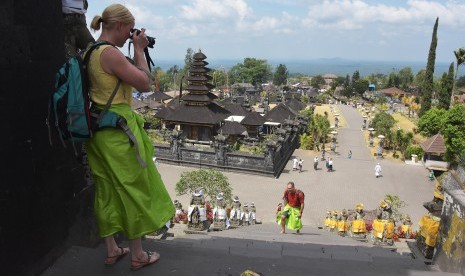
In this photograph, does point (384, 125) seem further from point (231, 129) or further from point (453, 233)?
point (453, 233)

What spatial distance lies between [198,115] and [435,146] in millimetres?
13136

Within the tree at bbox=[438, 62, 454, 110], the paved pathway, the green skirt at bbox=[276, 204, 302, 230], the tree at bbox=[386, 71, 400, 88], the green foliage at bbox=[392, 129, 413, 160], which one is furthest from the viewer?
the tree at bbox=[386, 71, 400, 88]

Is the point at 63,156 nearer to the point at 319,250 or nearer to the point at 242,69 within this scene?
the point at 319,250

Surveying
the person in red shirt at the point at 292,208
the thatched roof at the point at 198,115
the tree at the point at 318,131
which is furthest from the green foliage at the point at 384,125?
the person in red shirt at the point at 292,208

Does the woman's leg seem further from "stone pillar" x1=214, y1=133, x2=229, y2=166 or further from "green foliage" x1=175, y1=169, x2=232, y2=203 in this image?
"stone pillar" x1=214, y1=133, x2=229, y2=166

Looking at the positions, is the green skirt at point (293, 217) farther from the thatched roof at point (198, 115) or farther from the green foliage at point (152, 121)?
the green foliage at point (152, 121)

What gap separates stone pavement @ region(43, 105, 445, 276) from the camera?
9.00 feet

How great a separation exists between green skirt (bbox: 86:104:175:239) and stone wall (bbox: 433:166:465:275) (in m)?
2.32

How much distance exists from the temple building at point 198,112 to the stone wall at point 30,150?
20.3 m

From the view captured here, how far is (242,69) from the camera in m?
83.2

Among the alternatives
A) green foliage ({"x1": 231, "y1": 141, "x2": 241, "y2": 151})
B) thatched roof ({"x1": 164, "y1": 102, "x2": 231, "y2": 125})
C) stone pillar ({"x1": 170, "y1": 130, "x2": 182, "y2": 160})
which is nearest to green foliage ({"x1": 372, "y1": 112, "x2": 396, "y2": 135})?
green foliage ({"x1": 231, "y1": 141, "x2": 241, "y2": 151})

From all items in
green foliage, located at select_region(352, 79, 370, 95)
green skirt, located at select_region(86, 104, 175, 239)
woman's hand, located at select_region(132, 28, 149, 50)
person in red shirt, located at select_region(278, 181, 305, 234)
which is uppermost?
green foliage, located at select_region(352, 79, 370, 95)

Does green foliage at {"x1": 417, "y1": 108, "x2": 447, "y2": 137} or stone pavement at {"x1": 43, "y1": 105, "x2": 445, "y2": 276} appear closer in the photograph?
stone pavement at {"x1": 43, "y1": 105, "x2": 445, "y2": 276}

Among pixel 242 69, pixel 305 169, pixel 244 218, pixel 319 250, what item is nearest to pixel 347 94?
pixel 242 69
